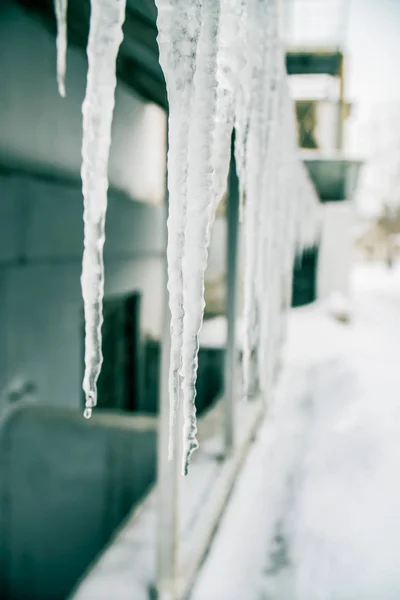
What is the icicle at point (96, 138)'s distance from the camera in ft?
2.96

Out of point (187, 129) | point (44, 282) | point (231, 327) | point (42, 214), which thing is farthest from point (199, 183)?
point (44, 282)

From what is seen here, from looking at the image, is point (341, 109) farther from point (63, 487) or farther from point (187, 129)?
point (187, 129)

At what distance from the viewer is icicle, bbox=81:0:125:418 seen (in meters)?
0.90

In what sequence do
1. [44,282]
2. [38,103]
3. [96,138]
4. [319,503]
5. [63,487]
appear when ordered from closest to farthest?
[96,138] < [319,503] < [63,487] < [38,103] < [44,282]

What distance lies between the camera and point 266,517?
9.15 ft

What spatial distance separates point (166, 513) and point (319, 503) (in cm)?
123

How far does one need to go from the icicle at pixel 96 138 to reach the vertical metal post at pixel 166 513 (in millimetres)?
868

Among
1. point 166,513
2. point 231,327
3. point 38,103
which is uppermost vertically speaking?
point 38,103

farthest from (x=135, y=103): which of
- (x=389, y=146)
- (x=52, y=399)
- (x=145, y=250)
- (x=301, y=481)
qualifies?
(x=389, y=146)

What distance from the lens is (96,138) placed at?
944 millimetres

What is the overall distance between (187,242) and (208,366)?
5460 mm

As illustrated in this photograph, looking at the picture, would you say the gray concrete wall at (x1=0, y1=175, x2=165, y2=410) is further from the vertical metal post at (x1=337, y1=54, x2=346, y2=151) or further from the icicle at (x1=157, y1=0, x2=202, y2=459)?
the vertical metal post at (x1=337, y1=54, x2=346, y2=151)

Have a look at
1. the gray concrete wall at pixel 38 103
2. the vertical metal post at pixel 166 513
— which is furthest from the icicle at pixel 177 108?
the gray concrete wall at pixel 38 103

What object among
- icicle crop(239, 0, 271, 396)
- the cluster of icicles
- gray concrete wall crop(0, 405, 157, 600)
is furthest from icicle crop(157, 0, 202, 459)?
gray concrete wall crop(0, 405, 157, 600)
